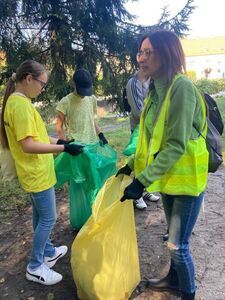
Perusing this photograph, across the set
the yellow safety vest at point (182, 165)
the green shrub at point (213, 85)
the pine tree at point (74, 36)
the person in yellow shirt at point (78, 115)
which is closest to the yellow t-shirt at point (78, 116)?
the person in yellow shirt at point (78, 115)

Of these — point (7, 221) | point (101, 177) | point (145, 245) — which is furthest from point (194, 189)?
point (7, 221)

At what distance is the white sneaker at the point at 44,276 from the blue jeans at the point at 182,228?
3.16 ft

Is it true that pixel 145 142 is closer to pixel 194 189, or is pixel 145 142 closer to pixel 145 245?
pixel 194 189

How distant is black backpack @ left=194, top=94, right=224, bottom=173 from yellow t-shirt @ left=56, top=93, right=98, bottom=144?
1.42 meters

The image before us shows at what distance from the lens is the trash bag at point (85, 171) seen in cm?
265

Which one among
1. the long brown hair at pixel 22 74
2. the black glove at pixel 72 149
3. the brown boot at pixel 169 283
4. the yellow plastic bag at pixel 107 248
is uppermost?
the long brown hair at pixel 22 74

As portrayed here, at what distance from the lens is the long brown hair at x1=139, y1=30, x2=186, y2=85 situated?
1647mm

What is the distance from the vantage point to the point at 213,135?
1861 mm

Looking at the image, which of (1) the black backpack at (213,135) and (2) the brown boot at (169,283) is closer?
(1) the black backpack at (213,135)

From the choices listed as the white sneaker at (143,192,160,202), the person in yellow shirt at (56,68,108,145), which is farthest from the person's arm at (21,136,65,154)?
→ the white sneaker at (143,192,160,202)

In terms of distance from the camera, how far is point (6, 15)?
4.47 meters

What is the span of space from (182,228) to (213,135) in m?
0.56

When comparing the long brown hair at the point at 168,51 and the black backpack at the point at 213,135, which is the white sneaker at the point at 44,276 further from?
the long brown hair at the point at 168,51

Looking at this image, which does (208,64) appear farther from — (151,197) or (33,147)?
(33,147)
